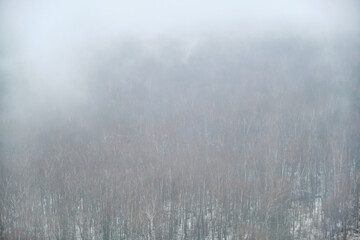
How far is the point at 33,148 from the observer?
204 ft

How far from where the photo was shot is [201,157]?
5484 cm

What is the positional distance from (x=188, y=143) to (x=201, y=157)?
8.19 meters

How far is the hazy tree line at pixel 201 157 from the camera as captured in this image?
4253 cm

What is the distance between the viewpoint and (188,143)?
6272 centimetres

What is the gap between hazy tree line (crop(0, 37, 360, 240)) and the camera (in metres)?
42.5

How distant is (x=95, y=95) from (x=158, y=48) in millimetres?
31585

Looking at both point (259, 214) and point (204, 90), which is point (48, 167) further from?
point (204, 90)

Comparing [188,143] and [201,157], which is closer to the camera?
[201,157]

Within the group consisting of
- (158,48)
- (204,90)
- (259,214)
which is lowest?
(259,214)

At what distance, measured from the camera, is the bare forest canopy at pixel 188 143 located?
1693 inches

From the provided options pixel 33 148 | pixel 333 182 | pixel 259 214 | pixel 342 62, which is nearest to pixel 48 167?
pixel 33 148

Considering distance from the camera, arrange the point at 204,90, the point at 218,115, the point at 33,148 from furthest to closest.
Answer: the point at 204,90 → the point at 218,115 → the point at 33,148

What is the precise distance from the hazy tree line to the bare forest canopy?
0.22 metres

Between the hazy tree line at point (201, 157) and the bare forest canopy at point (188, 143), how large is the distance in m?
0.22
